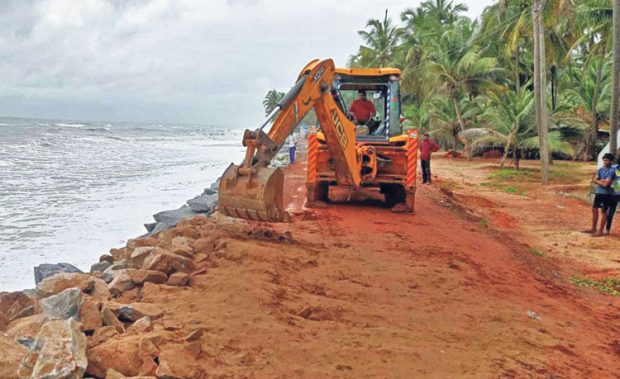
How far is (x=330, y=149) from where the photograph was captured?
859cm

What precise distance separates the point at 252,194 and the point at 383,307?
2.21 metres

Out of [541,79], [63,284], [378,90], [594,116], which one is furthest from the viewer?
[594,116]

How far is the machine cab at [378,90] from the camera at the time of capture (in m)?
10.0

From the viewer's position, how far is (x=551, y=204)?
1341 cm

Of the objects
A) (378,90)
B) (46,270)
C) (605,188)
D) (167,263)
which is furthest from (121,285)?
(605,188)

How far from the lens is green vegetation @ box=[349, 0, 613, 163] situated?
21.7m

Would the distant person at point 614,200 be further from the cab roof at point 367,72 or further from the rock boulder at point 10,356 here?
the rock boulder at point 10,356

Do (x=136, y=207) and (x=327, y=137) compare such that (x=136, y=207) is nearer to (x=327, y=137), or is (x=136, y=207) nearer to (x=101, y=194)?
(x=101, y=194)

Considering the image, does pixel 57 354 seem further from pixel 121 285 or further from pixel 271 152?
pixel 271 152

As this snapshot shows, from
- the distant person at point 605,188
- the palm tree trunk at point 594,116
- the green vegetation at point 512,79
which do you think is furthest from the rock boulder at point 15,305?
the palm tree trunk at point 594,116

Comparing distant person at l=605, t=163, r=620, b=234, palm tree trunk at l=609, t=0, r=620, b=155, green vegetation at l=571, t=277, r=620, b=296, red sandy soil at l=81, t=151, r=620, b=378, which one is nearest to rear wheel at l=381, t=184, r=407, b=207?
red sandy soil at l=81, t=151, r=620, b=378

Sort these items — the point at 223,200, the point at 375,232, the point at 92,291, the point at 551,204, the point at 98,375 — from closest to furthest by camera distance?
the point at 98,375 → the point at 92,291 → the point at 223,200 → the point at 375,232 → the point at 551,204

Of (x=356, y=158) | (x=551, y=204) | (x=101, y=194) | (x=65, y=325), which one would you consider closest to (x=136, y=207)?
(x=101, y=194)

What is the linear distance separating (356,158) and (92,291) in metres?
5.51
